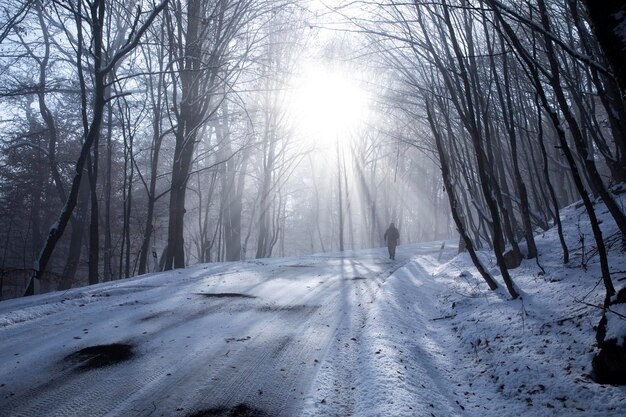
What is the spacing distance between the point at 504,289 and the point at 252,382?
4764 millimetres

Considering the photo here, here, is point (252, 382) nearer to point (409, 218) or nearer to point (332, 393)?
point (332, 393)

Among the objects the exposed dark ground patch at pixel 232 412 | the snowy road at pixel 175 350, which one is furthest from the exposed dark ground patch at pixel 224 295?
the exposed dark ground patch at pixel 232 412

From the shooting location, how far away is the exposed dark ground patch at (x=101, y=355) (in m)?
3.71

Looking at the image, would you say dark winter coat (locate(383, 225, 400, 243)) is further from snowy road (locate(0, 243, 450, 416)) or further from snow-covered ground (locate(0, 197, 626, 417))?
snow-covered ground (locate(0, 197, 626, 417))

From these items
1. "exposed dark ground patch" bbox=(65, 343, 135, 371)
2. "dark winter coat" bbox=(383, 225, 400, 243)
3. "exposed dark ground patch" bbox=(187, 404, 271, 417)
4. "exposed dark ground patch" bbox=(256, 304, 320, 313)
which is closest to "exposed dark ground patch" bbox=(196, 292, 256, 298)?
"exposed dark ground patch" bbox=(256, 304, 320, 313)

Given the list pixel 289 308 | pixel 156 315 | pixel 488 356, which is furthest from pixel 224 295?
pixel 488 356

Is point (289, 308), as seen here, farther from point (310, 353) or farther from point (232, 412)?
point (232, 412)

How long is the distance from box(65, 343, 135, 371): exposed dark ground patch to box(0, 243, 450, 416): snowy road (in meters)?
0.01

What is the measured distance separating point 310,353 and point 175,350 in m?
1.49

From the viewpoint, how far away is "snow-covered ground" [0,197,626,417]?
3002 millimetres

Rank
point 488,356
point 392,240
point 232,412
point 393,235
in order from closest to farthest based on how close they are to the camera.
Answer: point 232,412 < point 488,356 < point 392,240 < point 393,235

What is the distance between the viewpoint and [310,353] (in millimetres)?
4184

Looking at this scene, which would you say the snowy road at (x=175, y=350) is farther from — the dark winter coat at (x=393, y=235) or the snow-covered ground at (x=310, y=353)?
the dark winter coat at (x=393, y=235)

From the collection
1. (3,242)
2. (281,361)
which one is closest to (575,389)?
(281,361)
